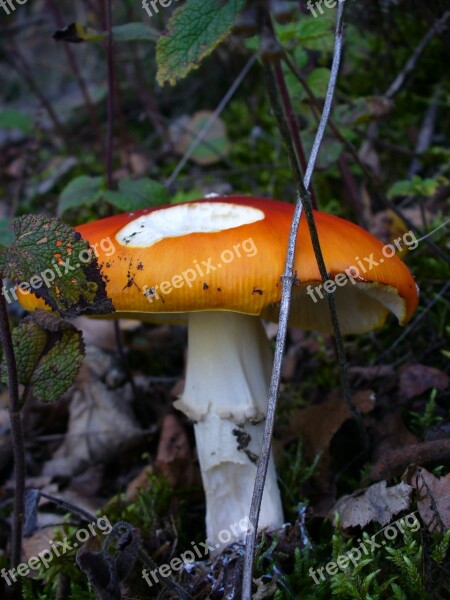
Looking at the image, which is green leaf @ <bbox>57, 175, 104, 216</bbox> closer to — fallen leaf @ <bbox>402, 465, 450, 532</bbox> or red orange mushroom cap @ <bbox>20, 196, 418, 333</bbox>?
red orange mushroom cap @ <bbox>20, 196, 418, 333</bbox>

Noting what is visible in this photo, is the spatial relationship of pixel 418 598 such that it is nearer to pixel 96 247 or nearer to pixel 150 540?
pixel 150 540

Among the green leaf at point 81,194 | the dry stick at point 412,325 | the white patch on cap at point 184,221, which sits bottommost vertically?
the dry stick at point 412,325

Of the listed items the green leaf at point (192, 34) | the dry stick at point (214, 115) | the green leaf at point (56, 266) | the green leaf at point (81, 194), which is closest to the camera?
the green leaf at point (56, 266)

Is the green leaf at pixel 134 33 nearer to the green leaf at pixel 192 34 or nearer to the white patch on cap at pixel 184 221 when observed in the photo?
the green leaf at pixel 192 34

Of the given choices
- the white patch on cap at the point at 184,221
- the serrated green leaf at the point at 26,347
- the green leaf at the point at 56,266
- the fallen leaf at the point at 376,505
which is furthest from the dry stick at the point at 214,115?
the fallen leaf at the point at 376,505

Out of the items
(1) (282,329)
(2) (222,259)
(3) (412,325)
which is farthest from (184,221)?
(3) (412,325)

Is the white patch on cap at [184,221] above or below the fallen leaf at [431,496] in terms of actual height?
above

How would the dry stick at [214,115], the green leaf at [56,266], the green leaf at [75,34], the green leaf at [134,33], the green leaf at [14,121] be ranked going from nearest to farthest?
the green leaf at [56,266], the green leaf at [75,34], the green leaf at [134,33], the dry stick at [214,115], the green leaf at [14,121]

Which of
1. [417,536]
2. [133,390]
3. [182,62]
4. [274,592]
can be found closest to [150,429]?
[133,390]
